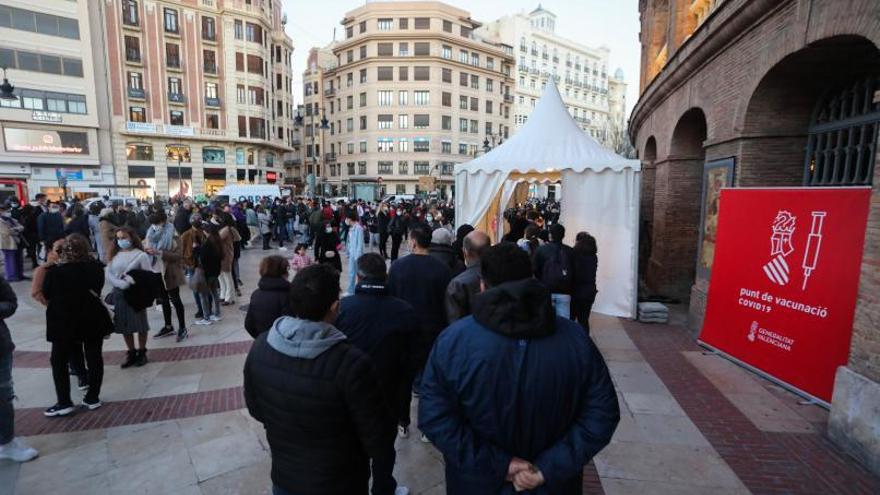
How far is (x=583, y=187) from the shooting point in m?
8.49

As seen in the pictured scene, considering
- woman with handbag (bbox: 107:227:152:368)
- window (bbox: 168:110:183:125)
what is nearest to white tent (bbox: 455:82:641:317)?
woman with handbag (bbox: 107:227:152:368)

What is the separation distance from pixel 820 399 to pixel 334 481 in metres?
5.11

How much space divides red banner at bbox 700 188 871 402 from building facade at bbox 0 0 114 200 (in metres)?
37.9

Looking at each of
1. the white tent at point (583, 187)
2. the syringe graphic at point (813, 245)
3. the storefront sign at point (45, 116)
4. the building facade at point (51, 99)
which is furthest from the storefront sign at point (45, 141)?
the syringe graphic at point (813, 245)

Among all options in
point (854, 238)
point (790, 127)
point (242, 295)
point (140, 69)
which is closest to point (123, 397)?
point (242, 295)

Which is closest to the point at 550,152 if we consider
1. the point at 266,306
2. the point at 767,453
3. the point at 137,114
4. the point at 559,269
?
the point at 559,269

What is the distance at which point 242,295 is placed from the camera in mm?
9578

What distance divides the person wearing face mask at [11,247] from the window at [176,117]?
33113mm

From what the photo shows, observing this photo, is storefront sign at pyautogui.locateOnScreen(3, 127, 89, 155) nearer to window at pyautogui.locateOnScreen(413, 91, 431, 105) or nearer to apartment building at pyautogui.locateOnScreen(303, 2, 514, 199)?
apartment building at pyautogui.locateOnScreen(303, 2, 514, 199)

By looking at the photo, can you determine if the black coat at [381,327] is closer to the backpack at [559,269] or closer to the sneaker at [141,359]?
the backpack at [559,269]

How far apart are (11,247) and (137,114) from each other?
1326 inches

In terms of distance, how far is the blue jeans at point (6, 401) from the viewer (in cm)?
364

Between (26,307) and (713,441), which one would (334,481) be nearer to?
(713,441)

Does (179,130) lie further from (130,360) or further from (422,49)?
(130,360)
